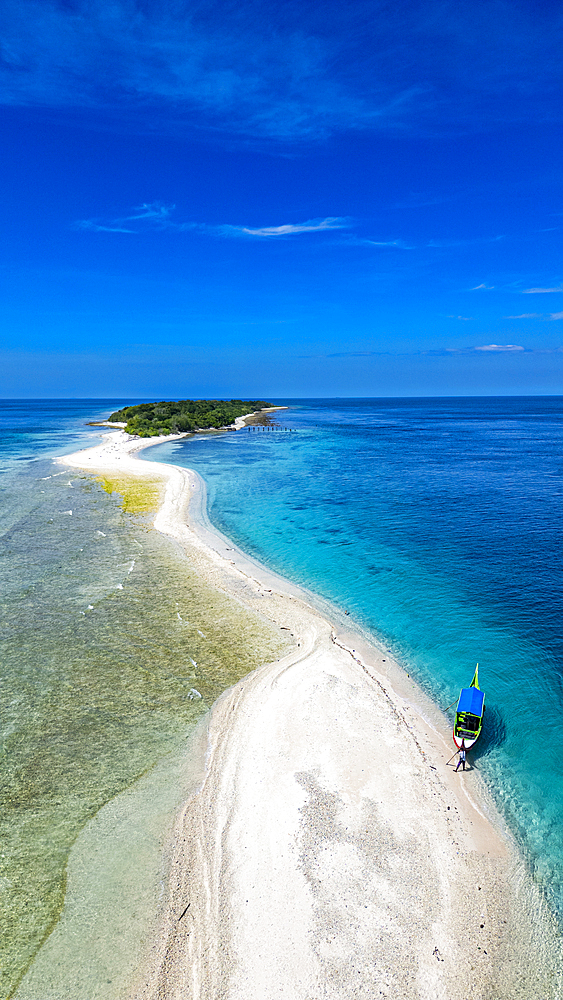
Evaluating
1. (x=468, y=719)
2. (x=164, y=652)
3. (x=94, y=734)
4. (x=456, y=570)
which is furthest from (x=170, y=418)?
(x=468, y=719)

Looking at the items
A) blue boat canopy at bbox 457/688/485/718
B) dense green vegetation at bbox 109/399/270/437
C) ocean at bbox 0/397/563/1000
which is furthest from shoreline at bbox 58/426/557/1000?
dense green vegetation at bbox 109/399/270/437

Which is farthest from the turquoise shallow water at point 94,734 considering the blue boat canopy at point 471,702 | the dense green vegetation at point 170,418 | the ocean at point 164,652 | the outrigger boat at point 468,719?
the dense green vegetation at point 170,418

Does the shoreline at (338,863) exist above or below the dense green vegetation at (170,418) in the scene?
below

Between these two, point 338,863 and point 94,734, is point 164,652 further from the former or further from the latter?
point 338,863

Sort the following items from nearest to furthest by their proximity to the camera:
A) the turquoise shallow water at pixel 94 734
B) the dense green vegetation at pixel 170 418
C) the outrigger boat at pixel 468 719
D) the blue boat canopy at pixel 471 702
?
1. the turquoise shallow water at pixel 94 734
2. the outrigger boat at pixel 468 719
3. the blue boat canopy at pixel 471 702
4. the dense green vegetation at pixel 170 418

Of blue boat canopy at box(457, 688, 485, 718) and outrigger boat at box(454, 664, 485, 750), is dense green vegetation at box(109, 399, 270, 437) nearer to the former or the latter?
blue boat canopy at box(457, 688, 485, 718)

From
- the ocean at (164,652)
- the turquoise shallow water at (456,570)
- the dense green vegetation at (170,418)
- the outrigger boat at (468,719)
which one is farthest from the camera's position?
the dense green vegetation at (170,418)

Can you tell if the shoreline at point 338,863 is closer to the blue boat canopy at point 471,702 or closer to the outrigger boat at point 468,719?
the outrigger boat at point 468,719
